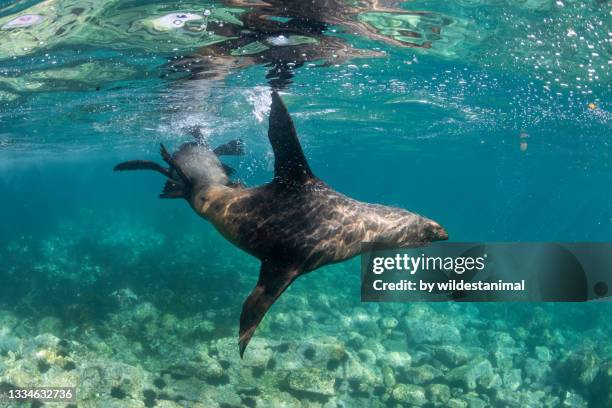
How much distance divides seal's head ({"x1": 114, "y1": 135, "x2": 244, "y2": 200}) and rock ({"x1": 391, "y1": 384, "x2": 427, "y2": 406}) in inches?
270

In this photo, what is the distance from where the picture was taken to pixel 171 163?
6.77 metres

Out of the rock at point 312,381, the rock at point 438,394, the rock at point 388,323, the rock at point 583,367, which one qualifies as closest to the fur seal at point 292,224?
the rock at point 312,381

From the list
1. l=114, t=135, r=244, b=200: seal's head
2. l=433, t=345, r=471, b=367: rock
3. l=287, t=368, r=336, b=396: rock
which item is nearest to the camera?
l=114, t=135, r=244, b=200: seal's head

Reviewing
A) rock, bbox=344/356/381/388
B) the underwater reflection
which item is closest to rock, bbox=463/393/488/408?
rock, bbox=344/356/381/388

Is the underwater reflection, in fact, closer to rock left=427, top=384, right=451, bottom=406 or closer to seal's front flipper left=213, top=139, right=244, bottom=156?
→ seal's front flipper left=213, top=139, right=244, bottom=156

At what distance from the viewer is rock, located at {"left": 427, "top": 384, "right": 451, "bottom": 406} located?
33.7 ft

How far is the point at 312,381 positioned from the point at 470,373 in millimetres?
4683

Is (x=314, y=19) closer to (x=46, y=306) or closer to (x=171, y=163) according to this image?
(x=171, y=163)

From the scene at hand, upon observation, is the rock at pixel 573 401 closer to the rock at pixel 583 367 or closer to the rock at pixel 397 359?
the rock at pixel 583 367

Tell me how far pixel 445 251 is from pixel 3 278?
18.7m

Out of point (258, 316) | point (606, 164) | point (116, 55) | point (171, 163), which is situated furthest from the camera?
point (606, 164)

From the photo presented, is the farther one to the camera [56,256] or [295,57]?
[56,256]

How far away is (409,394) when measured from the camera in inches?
403

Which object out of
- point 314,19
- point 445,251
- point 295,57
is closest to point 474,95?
point 295,57
